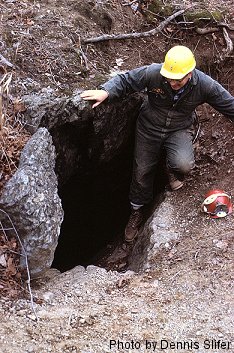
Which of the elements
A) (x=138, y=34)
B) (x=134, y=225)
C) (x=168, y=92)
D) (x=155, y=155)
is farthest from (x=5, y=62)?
(x=134, y=225)

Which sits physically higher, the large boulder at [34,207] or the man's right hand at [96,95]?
the man's right hand at [96,95]

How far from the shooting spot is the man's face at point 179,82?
16.1 feet

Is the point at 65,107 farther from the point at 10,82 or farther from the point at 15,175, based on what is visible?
the point at 15,175

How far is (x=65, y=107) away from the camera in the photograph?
203 inches

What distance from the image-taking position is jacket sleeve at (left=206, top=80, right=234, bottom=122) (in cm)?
507

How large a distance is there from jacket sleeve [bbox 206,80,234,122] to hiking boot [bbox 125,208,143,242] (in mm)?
1860

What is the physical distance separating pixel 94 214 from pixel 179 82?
3.22 m

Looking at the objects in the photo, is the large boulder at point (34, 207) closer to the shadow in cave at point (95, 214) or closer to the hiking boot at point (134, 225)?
the hiking boot at point (134, 225)

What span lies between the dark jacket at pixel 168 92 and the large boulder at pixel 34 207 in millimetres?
1249

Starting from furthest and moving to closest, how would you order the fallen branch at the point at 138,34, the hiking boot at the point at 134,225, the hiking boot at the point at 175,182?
the hiking boot at the point at 134,225 < the fallen branch at the point at 138,34 < the hiking boot at the point at 175,182

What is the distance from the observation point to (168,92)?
5.14 metres

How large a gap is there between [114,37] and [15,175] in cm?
273

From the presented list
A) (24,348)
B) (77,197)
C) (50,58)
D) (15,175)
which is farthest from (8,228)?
(77,197)

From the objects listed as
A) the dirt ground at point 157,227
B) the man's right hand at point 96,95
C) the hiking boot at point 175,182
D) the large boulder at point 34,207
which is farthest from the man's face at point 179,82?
the large boulder at point 34,207
